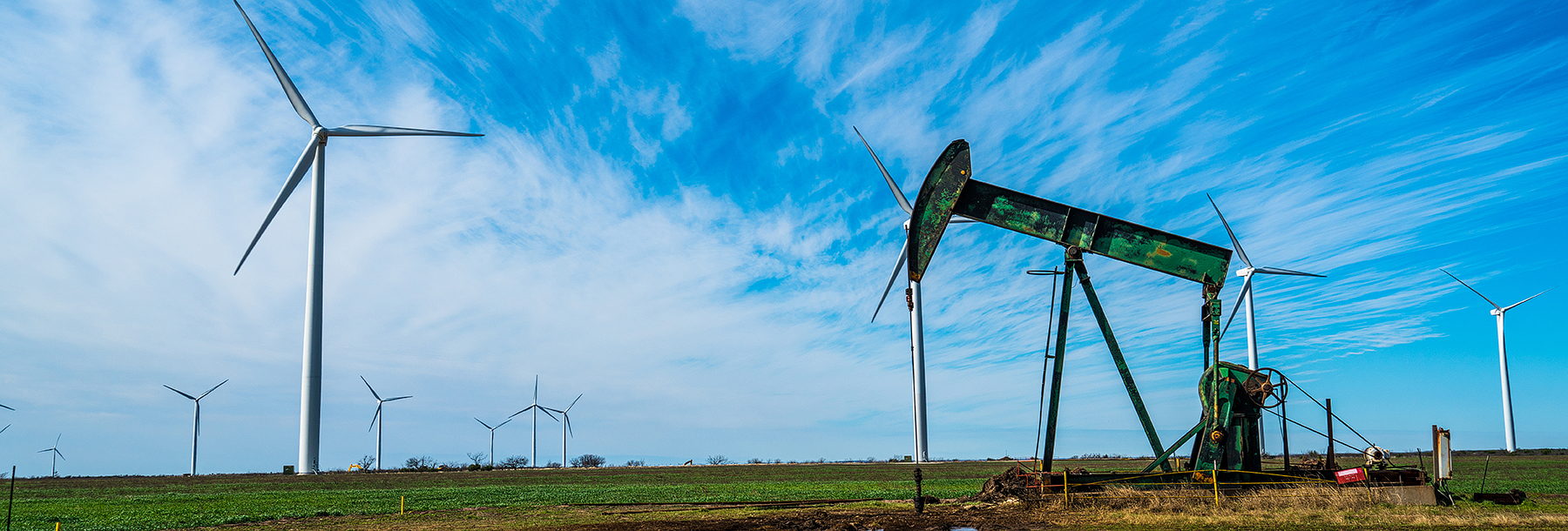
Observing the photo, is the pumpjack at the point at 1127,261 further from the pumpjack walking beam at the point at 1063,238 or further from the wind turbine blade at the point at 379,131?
the wind turbine blade at the point at 379,131

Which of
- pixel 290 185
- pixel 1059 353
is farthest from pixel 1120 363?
pixel 290 185

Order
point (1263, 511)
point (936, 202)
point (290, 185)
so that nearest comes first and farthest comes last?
1. point (1263, 511)
2. point (936, 202)
3. point (290, 185)

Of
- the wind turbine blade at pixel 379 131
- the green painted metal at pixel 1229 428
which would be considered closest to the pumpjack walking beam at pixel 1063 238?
the green painted metal at pixel 1229 428

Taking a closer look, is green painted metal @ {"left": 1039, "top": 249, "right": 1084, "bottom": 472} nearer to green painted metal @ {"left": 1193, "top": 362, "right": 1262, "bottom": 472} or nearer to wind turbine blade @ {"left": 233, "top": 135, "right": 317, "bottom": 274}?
green painted metal @ {"left": 1193, "top": 362, "right": 1262, "bottom": 472}

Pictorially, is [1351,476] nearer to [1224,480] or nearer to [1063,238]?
[1224,480]

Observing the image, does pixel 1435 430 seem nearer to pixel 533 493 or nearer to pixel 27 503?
pixel 533 493

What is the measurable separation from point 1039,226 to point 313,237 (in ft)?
135

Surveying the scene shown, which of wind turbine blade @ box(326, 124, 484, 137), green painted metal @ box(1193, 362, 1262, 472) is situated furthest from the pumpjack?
wind turbine blade @ box(326, 124, 484, 137)

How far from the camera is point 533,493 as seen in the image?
100.0 ft

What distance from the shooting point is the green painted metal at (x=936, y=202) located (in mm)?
16750

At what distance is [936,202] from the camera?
1692cm

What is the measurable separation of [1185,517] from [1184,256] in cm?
478

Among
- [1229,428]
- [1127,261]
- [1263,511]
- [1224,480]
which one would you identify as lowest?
[1263,511]

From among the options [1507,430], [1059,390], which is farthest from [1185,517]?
[1507,430]
